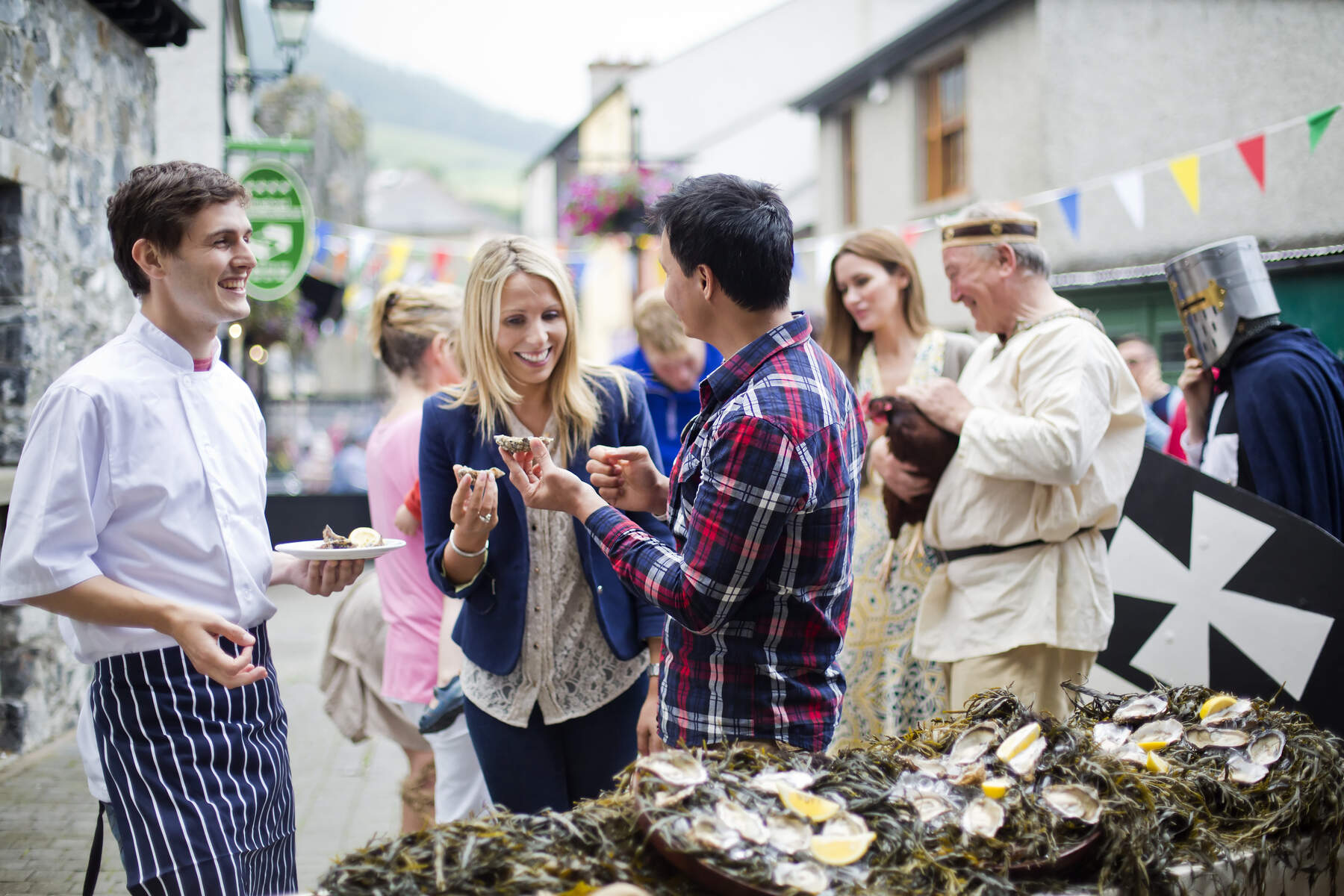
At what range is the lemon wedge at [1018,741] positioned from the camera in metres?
1.96

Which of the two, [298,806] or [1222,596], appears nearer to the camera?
[1222,596]

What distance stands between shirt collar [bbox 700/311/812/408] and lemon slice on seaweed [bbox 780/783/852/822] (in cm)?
72

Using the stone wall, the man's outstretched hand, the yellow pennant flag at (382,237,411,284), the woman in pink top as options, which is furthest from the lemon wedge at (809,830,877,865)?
the yellow pennant flag at (382,237,411,284)

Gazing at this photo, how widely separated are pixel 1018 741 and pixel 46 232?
16.7ft

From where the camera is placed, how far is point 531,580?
2.62 m

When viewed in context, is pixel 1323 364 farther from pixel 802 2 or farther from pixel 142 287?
pixel 802 2

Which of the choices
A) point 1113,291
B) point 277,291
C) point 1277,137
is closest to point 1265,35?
point 1277,137

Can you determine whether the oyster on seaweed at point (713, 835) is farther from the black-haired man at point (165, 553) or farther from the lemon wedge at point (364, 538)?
the lemon wedge at point (364, 538)

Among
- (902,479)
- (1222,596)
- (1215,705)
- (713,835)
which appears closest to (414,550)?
(902,479)

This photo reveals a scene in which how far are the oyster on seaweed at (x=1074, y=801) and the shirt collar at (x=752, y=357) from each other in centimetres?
92

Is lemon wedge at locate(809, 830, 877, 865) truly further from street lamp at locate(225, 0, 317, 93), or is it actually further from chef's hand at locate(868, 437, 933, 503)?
street lamp at locate(225, 0, 317, 93)

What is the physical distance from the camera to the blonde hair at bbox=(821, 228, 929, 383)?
3811 mm

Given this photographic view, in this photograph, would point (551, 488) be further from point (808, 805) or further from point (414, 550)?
point (414, 550)

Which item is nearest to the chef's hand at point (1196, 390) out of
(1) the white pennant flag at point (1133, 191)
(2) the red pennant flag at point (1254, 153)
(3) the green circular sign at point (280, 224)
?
(2) the red pennant flag at point (1254, 153)
